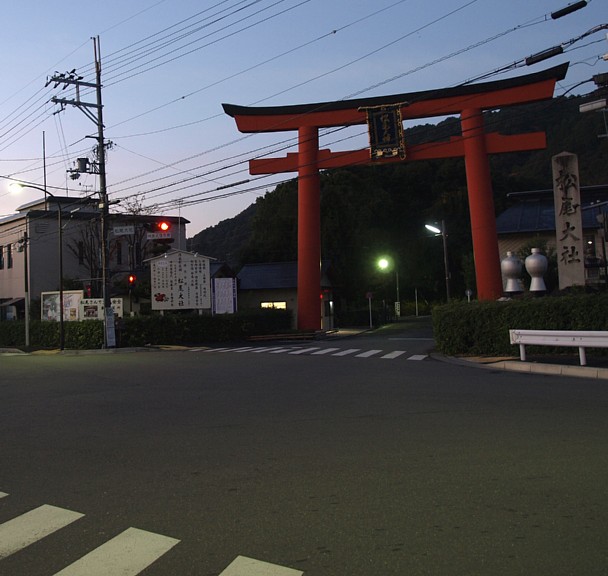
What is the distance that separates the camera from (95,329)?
3045 cm

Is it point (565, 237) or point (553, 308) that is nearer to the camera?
point (553, 308)

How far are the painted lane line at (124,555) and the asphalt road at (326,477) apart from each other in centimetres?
5

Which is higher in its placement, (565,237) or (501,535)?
(565,237)

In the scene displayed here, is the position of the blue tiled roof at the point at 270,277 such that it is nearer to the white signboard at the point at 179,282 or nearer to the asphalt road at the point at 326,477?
the white signboard at the point at 179,282

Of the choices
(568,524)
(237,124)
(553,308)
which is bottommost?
(568,524)

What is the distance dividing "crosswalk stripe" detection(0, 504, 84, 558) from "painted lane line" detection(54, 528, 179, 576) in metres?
0.60

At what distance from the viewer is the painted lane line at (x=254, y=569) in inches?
145

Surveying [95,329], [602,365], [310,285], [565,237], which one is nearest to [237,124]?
[310,285]

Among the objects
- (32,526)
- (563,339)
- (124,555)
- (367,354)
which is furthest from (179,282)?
(124,555)

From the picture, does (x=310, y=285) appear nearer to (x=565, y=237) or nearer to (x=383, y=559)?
(x=565, y=237)

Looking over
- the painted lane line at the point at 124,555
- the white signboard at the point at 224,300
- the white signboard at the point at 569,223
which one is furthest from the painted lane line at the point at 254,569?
the white signboard at the point at 224,300

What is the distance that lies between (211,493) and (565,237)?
17.4 meters

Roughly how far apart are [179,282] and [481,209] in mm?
16324

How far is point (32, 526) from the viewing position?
4672 millimetres
